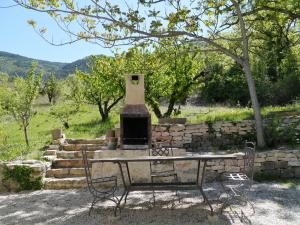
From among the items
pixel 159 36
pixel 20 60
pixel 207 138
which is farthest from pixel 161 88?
pixel 20 60

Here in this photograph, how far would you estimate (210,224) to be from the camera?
488 cm

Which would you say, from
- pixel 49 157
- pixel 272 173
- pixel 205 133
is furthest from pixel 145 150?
pixel 272 173

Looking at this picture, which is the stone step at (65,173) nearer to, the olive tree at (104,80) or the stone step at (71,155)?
the stone step at (71,155)

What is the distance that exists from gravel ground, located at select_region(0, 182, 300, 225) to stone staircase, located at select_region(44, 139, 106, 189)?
1.72ft

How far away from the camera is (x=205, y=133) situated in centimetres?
952

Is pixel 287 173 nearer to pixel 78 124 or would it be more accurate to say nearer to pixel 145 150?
pixel 145 150

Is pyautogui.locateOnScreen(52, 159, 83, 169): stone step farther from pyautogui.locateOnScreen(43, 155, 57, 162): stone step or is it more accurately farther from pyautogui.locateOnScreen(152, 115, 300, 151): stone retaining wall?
pyautogui.locateOnScreen(152, 115, 300, 151): stone retaining wall

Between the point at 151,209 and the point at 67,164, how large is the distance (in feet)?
11.5

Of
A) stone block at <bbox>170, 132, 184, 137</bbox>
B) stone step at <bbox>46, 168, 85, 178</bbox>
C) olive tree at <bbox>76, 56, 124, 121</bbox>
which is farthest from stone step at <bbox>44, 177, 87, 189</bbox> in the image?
olive tree at <bbox>76, 56, 124, 121</bbox>

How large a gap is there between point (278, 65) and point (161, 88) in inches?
393

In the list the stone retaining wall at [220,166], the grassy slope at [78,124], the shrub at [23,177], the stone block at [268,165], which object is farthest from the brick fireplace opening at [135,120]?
the stone block at [268,165]

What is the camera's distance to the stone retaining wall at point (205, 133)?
938 centimetres

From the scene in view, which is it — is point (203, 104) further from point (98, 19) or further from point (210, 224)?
point (210, 224)

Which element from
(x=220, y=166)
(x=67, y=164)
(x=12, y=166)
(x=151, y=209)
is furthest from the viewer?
(x=67, y=164)
